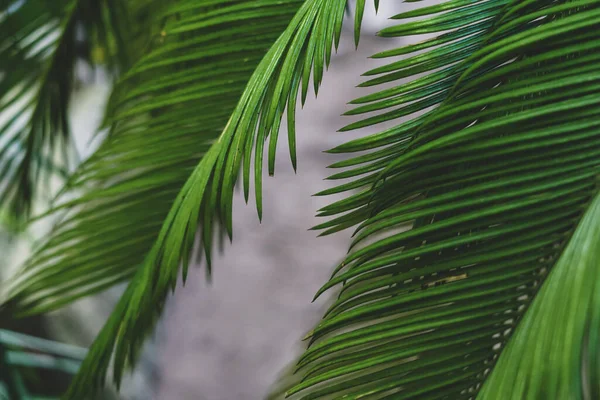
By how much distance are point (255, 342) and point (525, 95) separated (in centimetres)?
169

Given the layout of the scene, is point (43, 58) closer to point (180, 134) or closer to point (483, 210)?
point (180, 134)

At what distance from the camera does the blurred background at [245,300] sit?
1.94 metres

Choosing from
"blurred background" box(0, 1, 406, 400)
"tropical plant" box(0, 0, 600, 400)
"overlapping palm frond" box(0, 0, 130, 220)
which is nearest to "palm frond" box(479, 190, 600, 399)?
"tropical plant" box(0, 0, 600, 400)

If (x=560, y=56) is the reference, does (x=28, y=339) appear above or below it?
below

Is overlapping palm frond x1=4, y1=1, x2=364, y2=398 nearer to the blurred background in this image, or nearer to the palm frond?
the palm frond

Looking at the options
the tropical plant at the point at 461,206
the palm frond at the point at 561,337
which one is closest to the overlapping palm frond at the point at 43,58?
the tropical plant at the point at 461,206

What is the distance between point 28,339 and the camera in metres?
1.13

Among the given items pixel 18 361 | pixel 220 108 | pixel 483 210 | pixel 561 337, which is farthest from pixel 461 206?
pixel 18 361

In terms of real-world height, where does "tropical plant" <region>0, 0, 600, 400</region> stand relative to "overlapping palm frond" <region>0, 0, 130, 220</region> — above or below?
below

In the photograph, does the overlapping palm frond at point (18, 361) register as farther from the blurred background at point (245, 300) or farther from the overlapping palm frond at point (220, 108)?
the blurred background at point (245, 300)

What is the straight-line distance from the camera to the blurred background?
6.38ft

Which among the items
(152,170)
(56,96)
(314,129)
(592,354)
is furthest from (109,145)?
Result: (314,129)

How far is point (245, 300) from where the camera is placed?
2125 millimetres

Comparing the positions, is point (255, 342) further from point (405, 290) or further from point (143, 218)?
point (405, 290)
